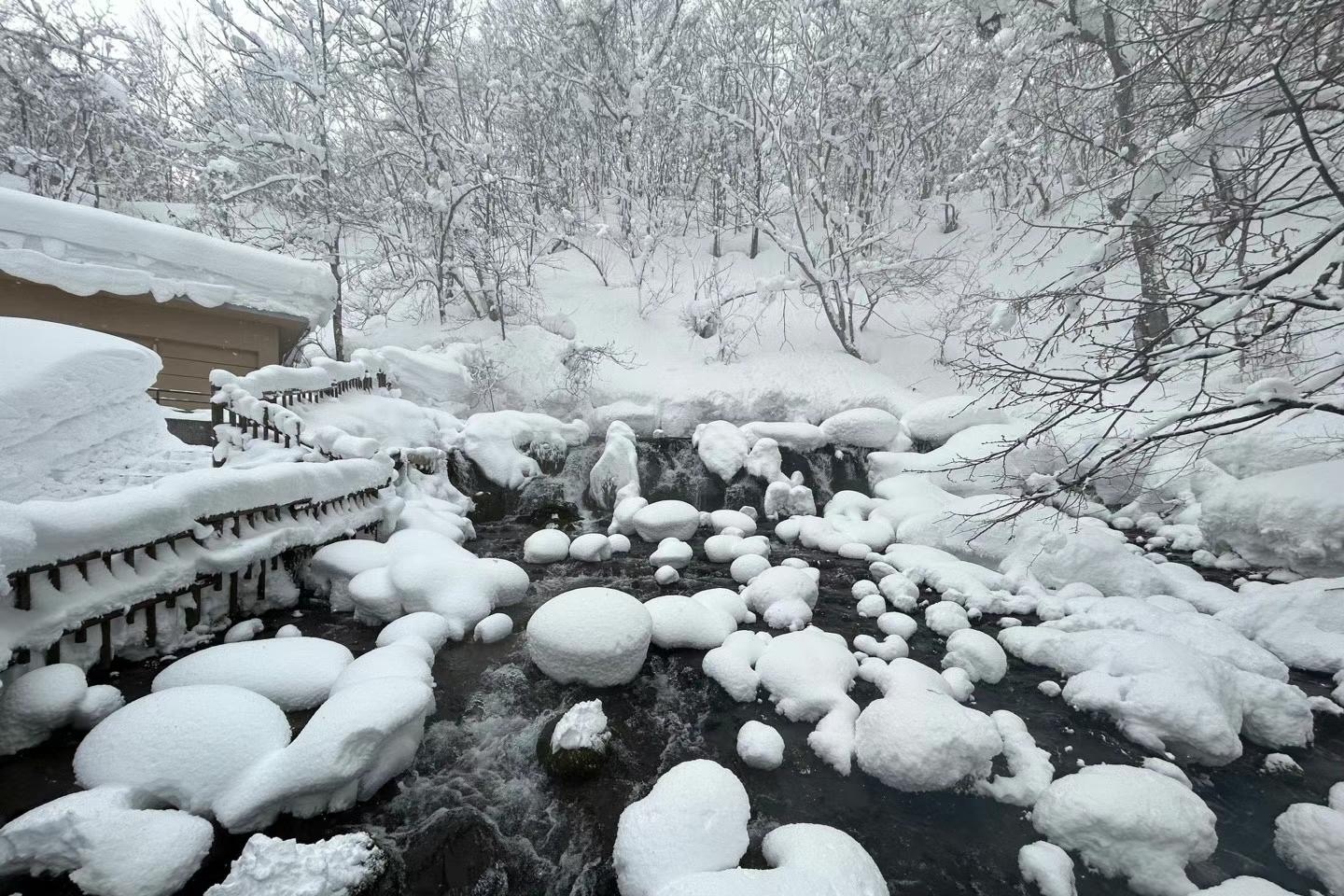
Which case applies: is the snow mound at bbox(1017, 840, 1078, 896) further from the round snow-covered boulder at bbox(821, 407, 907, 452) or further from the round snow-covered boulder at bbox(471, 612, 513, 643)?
the round snow-covered boulder at bbox(821, 407, 907, 452)

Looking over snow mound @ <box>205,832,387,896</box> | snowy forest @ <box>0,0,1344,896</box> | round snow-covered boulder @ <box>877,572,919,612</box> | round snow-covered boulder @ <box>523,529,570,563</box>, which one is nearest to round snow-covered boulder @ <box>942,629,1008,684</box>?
snowy forest @ <box>0,0,1344,896</box>

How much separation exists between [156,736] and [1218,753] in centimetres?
673

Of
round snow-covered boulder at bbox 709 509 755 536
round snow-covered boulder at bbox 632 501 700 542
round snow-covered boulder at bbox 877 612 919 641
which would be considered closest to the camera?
round snow-covered boulder at bbox 877 612 919 641

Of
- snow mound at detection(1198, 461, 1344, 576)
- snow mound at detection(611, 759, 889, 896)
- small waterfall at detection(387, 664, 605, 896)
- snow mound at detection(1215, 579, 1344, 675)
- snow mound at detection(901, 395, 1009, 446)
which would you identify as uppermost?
snow mound at detection(901, 395, 1009, 446)

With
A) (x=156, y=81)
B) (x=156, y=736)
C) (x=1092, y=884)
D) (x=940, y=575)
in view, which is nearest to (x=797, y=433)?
(x=940, y=575)

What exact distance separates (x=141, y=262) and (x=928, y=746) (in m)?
12.4

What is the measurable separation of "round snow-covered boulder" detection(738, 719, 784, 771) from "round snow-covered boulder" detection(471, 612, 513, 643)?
2639 millimetres

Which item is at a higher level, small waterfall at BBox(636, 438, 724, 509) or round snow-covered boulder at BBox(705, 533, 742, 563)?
small waterfall at BBox(636, 438, 724, 509)

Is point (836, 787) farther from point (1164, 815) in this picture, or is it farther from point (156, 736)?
point (156, 736)

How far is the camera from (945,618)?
553cm

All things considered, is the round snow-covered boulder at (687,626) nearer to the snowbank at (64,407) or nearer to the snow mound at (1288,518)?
the snowbank at (64,407)

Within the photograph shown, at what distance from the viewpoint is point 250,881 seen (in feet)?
7.84

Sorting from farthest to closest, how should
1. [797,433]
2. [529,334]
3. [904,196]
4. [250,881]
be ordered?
1. [904,196]
2. [529,334]
3. [797,433]
4. [250,881]

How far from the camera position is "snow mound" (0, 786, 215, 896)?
7.96 ft
